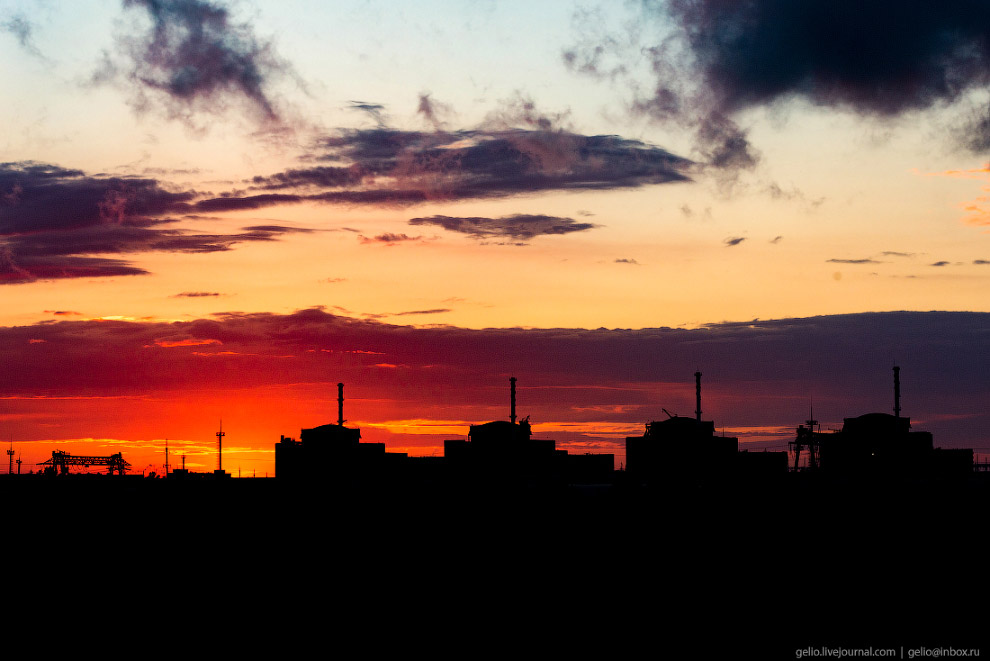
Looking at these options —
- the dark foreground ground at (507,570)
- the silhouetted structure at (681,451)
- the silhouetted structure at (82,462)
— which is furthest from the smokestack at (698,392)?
the silhouetted structure at (82,462)

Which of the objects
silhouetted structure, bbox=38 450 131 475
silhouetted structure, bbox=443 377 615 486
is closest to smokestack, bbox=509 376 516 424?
silhouetted structure, bbox=443 377 615 486

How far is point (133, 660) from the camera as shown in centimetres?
4344

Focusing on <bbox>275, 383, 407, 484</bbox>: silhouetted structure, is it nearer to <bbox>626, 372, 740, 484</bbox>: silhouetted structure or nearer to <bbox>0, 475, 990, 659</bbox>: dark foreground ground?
<bbox>626, 372, 740, 484</bbox>: silhouetted structure

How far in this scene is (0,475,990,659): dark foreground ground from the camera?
46719 mm

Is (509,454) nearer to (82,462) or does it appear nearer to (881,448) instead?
(881,448)

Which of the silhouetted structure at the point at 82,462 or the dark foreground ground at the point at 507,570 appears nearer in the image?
the dark foreground ground at the point at 507,570

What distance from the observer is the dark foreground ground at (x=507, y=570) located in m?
46.7

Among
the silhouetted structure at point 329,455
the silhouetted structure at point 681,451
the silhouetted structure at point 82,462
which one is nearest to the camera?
the silhouetted structure at point 681,451

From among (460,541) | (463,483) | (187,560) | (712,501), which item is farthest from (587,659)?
(463,483)

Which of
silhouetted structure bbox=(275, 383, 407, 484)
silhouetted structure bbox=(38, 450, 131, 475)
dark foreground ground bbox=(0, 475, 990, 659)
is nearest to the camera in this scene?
dark foreground ground bbox=(0, 475, 990, 659)

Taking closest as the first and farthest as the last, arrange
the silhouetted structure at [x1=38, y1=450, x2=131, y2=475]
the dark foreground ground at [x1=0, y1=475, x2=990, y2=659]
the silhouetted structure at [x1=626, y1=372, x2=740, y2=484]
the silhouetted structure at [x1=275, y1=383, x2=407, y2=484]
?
the dark foreground ground at [x1=0, y1=475, x2=990, y2=659] → the silhouetted structure at [x1=626, y1=372, x2=740, y2=484] → the silhouetted structure at [x1=275, y1=383, x2=407, y2=484] → the silhouetted structure at [x1=38, y1=450, x2=131, y2=475]

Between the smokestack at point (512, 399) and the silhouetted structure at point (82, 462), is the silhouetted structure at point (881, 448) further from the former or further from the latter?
the silhouetted structure at point (82, 462)

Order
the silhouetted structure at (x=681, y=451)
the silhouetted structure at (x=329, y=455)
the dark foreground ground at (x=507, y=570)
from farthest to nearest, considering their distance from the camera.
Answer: the silhouetted structure at (x=329, y=455)
the silhouetted structure at (x=681, y=451)
the dark foreground ground at (x=507, y=570)

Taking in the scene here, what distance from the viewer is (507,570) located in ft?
186
